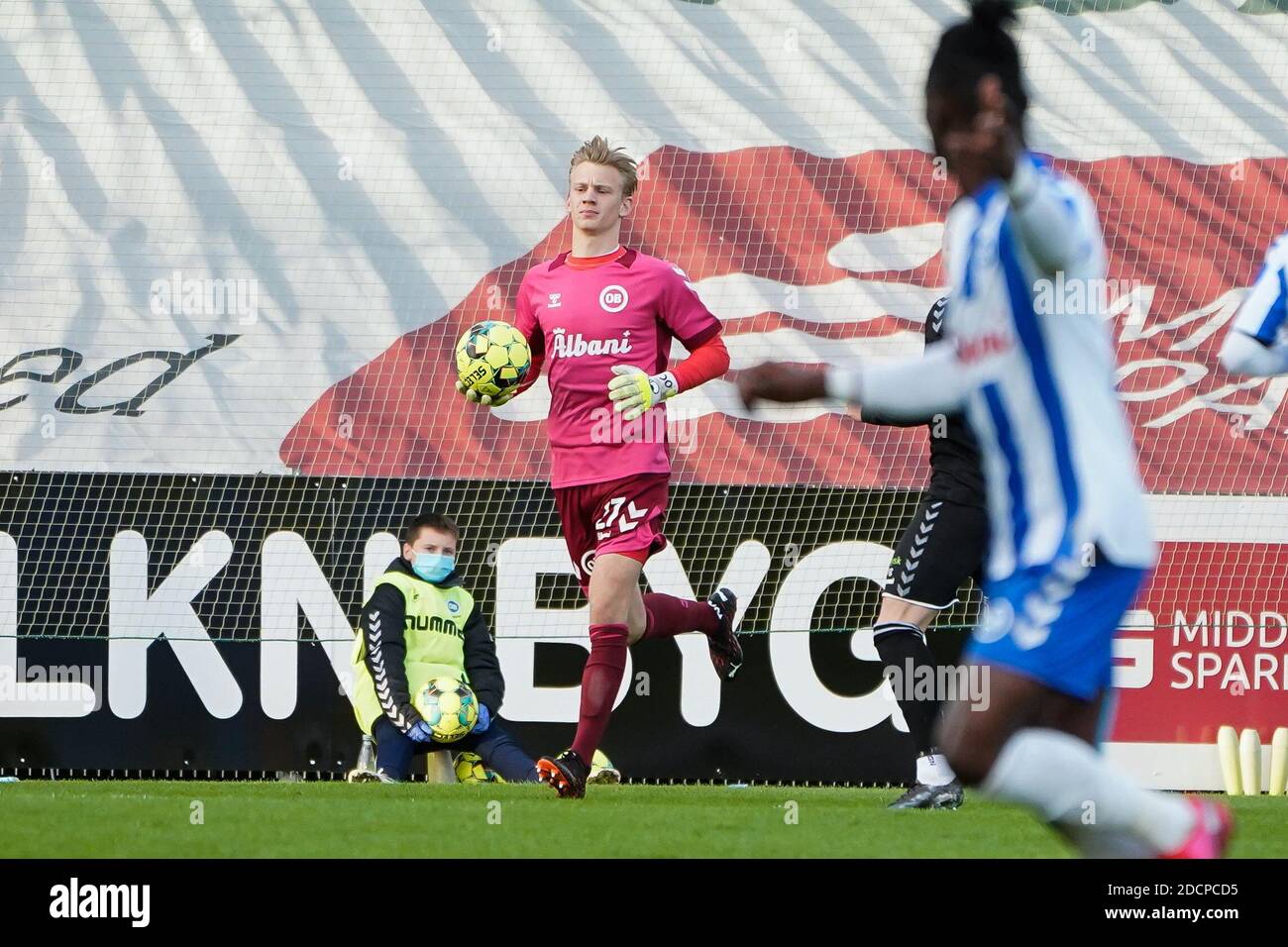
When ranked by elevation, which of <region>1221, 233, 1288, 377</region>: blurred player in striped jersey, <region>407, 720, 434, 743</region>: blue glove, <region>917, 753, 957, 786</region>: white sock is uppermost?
<region>1221, 233, 1288, 377</region>: blurred player in striped jersey

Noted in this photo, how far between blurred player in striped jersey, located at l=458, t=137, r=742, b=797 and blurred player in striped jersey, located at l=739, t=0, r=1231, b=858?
2.68 m

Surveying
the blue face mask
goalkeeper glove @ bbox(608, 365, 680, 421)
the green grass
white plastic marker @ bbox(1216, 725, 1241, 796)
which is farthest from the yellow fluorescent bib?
white plastic marker @ bbox(1216, 725, 1241, 796)

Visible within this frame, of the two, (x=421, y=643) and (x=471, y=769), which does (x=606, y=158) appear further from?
(x=471, y=769)

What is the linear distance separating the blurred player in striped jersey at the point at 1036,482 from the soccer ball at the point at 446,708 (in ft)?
13.0

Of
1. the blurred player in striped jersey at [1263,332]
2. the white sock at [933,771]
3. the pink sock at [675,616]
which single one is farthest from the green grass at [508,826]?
the blurred player in striped jersey at [1263,332]

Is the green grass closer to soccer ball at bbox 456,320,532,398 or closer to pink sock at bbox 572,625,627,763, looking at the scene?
pink sock at bbox 572,625,627,763

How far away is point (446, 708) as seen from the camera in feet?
22.6

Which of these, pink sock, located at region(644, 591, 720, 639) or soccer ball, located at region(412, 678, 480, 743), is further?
soccer ball, located at region(412, 678, 480, 743)

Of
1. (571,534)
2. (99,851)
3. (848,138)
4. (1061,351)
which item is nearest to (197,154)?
(848,138)

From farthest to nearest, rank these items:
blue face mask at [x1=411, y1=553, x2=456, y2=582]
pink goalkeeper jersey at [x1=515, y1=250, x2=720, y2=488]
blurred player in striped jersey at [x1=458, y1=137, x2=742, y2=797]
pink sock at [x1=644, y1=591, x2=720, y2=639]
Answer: blue face mask at [x1=411, y1=553, x2=456, y2=582]
pink sock at [x1=644, y1=591, x2=720, y2=639]
pink goalkeeper jersey at [x1=515, y1=250, x2=720, y2=488]
blurred player in striped jersey at [x1=458, y1=137, x2=742, y2=797]

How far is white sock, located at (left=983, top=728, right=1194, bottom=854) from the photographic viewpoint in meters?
2.99

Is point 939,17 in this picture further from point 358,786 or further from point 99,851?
point 99,851

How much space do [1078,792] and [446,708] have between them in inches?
163

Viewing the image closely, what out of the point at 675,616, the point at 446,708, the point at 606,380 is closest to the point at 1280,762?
the point at 675,616
